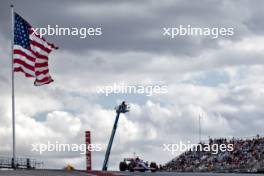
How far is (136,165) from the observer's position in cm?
6266

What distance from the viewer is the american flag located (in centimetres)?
4800

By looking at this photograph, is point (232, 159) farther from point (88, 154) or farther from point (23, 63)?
point (23, 63)

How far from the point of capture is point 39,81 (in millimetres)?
48031

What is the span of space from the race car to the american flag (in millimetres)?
16801

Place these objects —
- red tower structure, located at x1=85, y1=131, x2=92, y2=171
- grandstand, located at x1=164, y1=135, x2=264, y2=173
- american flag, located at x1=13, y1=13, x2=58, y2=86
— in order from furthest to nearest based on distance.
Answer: red tower structure, located at x1=85, y1=131, x2=92, y2=171, grandstand, located at x1=164, y1=135, x2=264, y2=173, american flag, located at x1=13, y1=13, x2=58, y2=86

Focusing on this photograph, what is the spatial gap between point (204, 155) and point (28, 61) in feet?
88.2

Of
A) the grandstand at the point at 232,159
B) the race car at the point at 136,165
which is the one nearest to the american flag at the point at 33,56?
the race car at the point at 136,165

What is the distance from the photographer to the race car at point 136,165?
205ft

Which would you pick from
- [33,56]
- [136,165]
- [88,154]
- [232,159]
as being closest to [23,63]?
[33,56]

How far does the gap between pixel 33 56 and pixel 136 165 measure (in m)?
17.7

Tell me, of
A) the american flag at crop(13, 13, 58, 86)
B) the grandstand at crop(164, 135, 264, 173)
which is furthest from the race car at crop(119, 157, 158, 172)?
the american flag at crop(13, 13, 58, 86)

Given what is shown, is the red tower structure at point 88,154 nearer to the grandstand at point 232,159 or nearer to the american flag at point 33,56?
the grandstand at point 232,159

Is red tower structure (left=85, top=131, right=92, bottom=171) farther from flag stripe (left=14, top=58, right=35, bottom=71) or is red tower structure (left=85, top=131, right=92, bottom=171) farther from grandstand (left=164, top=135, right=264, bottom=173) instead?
flag stripe (left=14, top=58, right=35, bottom=71)

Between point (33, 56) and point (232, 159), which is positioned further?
point (232, 159)
